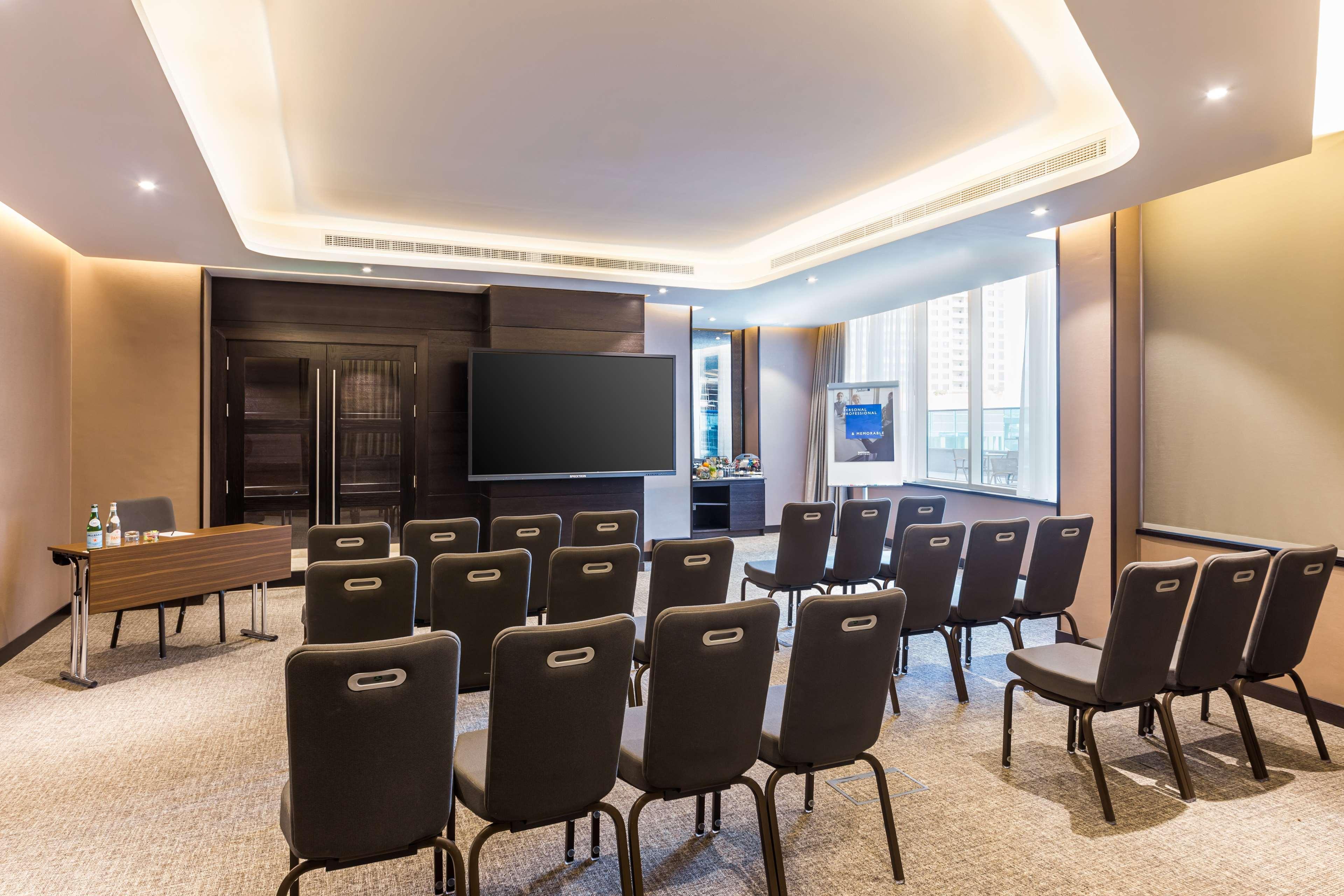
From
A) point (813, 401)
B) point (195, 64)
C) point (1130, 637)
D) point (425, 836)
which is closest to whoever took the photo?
point (425, 836)

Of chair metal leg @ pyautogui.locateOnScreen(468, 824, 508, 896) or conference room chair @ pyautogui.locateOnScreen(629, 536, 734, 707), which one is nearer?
chair metal leg @ pyautogui.locateOnScreen(468, 824, 508, 896)

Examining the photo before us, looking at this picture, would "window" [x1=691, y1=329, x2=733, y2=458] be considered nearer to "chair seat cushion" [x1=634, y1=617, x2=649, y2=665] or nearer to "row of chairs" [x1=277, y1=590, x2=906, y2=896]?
"chair seat cushion" [x1=634, y1=617, x2=649, y2=665]

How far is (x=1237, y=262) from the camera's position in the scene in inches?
172

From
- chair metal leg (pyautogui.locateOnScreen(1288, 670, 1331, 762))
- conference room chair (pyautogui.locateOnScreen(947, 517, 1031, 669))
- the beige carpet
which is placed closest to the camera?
the beige carpet

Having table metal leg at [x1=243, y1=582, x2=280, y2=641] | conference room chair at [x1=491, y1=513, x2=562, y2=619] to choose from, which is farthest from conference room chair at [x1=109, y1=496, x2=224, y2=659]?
conference room chair at [x1=491, y1=513, x2=562, y2=619]

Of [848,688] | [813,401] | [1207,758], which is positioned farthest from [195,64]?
[813,401]

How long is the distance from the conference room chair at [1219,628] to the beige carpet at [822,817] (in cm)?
Answer: 41

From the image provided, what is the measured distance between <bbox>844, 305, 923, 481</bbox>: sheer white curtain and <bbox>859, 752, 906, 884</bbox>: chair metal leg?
268 inches

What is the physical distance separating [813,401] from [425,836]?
9342mm

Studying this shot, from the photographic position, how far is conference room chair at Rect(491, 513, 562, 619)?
14.6 feet

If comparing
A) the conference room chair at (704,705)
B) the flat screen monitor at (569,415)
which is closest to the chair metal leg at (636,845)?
the conference room chair at (704,705)

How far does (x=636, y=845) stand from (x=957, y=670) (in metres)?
2.42

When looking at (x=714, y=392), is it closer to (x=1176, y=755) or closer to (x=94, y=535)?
(x=94, y=535)

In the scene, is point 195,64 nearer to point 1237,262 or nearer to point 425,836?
point 425,836
